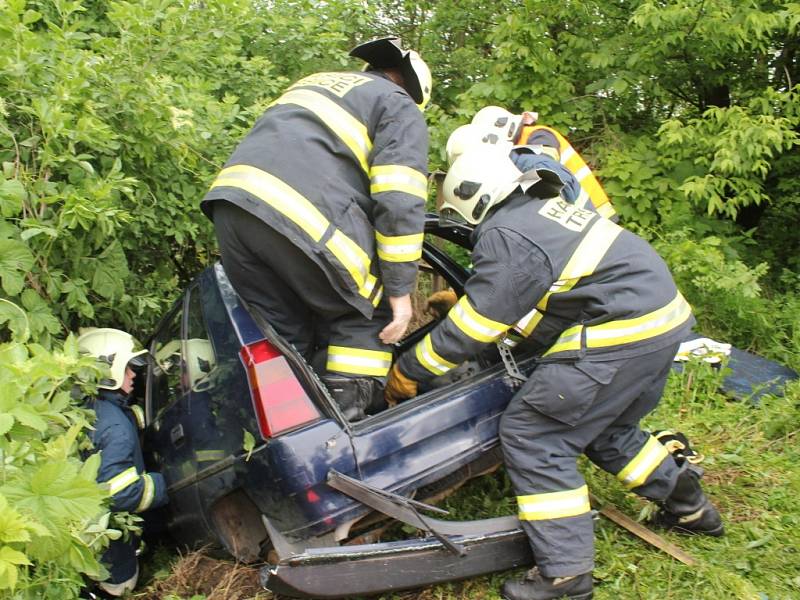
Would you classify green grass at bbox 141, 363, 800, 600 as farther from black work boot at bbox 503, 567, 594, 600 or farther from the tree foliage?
the tree foliage

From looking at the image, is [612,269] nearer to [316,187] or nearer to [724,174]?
[316,187]

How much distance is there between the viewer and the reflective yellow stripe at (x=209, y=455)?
2793mm

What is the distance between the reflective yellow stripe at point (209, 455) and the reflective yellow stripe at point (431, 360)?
0.86 m

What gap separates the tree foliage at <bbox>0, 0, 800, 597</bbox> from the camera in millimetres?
2574

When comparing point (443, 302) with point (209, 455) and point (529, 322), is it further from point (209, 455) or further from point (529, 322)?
point (209, 455)

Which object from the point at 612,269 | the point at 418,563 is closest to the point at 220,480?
the point at 418,563

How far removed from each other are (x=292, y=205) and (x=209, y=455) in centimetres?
106

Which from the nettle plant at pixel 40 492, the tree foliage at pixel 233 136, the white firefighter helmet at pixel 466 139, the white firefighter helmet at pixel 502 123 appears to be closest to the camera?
the nettle plant at pixel 40 492

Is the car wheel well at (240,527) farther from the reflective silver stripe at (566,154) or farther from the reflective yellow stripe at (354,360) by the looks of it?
the reflective silver stripe at (566,154)

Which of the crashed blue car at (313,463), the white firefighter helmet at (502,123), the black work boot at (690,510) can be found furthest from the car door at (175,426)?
the white firefighter helmet at (502,123)

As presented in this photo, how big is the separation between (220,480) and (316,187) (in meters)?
1.19

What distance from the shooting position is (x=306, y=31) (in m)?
5.86

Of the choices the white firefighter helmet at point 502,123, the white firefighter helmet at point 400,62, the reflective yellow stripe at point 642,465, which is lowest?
the reflective yellow stripe at point 642,465

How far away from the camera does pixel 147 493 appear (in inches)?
125
